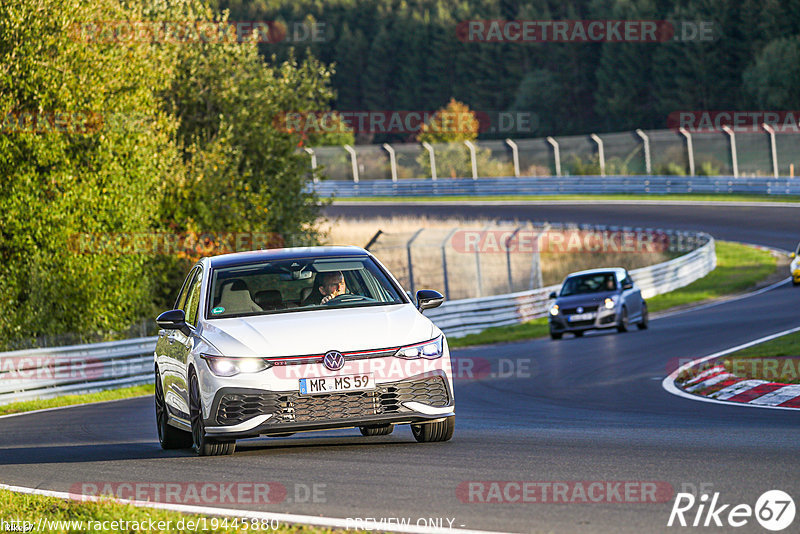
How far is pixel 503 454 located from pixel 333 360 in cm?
143

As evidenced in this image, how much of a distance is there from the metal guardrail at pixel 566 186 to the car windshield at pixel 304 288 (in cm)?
4458

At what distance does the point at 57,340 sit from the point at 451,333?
9.13 m

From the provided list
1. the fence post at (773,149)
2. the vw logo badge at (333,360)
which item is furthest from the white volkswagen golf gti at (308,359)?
the fence post at (773,149)

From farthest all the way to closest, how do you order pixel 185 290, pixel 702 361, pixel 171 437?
pixel 702 361
pixel 185 290
pixel 171 437

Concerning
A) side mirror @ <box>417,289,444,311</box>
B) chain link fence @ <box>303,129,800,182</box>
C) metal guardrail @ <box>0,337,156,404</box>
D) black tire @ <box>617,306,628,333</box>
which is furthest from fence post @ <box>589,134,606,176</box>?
side mirror @ <box>417,289,444,311</box>

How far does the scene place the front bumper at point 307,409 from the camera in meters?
8.84

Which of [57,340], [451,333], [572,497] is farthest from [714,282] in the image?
[572,497]

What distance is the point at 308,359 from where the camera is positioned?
8.83 metres

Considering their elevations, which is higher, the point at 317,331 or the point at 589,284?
the point at 317,331

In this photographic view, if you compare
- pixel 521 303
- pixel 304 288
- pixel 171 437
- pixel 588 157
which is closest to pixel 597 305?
pixel 521 303

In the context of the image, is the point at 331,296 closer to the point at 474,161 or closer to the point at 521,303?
the point at 521,303

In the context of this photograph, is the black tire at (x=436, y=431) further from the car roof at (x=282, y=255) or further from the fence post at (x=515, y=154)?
the fence post at (x=515, y=154)

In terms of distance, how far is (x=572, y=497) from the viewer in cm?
Answer: 700

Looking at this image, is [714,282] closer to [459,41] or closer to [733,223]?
[733,223]
